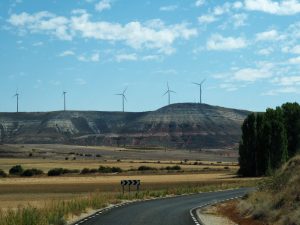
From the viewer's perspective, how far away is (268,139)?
10494cm

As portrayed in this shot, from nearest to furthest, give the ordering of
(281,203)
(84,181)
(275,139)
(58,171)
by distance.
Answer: (281,203) → (84,181) → (275,139) → (58,171)

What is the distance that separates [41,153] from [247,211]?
168575 mm

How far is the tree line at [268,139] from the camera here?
340ft

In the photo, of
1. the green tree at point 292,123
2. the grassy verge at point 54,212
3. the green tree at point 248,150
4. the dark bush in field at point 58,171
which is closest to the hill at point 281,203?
the grassy verge at point 54,212

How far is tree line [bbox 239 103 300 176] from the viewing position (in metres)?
104

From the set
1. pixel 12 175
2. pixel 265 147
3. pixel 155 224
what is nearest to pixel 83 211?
pixel 155 224

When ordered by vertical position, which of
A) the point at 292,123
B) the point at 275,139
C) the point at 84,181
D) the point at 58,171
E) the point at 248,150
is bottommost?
the point at 84,181

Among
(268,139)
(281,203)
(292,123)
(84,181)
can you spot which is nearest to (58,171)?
(84,181)

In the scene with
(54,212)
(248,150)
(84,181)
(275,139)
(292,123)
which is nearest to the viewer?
(54,212)

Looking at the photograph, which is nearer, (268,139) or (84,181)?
(84,181)

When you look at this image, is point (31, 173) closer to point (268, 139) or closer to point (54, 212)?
point (268, 139)

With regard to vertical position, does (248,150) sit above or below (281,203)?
above

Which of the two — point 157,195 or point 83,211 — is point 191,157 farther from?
point 83,211

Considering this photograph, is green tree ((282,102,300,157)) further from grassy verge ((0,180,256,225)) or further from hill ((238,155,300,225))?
hill ((238,155,300,225))
